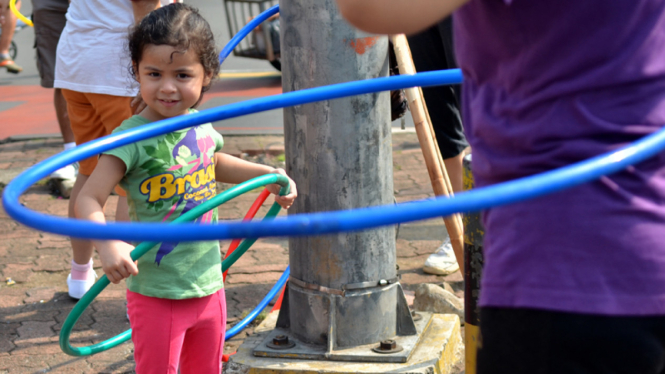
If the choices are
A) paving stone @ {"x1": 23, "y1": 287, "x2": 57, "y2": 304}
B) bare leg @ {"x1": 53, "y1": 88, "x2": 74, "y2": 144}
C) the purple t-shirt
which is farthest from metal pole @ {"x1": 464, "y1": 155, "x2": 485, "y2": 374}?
bare leg @ {"x1": 53, "y1": 88, "x2": 74, "y2": 144}

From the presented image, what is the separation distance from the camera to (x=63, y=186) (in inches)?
219

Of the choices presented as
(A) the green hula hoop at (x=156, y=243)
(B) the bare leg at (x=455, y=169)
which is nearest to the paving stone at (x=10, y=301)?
(A) the green hula hoop at (x=156, y=243)

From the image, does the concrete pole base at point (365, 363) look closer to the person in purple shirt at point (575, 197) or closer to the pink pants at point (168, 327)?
the pink pants at point (168, 327)

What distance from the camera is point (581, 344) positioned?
112 centimetres

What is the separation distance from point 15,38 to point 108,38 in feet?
43.5

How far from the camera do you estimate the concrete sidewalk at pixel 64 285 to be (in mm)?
3293

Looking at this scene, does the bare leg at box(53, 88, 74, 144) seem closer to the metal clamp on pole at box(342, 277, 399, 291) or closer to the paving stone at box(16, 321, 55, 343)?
the paving stone at box(16, 321, 55, 343)

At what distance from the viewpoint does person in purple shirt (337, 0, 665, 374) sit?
1.12 meters

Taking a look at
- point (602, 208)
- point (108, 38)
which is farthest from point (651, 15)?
point (108, 38)

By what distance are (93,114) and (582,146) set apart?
2.89 m

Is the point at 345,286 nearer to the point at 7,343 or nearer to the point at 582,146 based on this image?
the point at 7,343

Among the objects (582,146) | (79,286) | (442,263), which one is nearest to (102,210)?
(582,146)

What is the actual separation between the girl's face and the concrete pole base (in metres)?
0.99

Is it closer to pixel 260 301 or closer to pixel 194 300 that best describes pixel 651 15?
pixel 194 300
